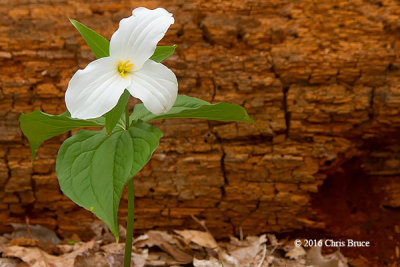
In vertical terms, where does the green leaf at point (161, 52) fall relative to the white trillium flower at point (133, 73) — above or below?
above

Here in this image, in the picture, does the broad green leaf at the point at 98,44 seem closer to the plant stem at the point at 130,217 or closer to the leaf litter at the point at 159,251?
the plant stem at the point at 130,217

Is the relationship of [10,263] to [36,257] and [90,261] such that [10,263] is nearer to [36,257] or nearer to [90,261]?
[36,257]

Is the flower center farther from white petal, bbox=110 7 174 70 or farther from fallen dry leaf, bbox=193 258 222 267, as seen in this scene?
fallen dry leaf, bbox=193 258 222 267

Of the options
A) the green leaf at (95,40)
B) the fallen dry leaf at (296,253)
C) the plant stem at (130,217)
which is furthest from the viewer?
the fallen dry leaf at (296,253)

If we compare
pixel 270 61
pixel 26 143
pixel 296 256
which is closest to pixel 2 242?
pixel 26 143

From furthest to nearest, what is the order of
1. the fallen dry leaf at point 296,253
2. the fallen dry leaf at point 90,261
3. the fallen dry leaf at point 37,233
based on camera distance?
the fallen dry leaf at point 37,233, the fallen dry leaf at point 296,253, the fallen dry leaf at point 90,261

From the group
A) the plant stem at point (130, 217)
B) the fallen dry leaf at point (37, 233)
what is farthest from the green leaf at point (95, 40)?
the fallen dry leaf at point (37, 233)

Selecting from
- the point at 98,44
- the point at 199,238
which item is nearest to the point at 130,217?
the point at 98,44
